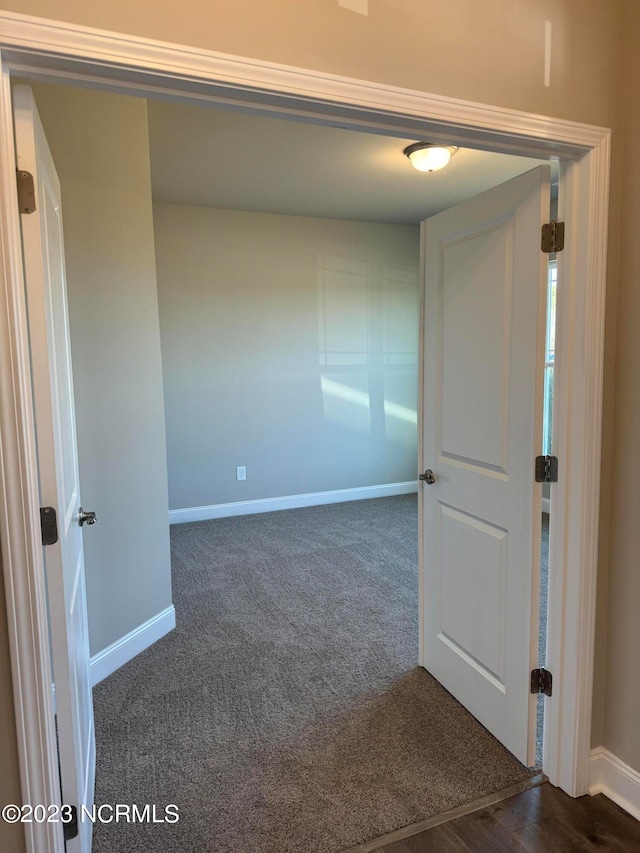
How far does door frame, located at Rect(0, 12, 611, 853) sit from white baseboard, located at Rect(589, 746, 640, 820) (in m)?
0.05

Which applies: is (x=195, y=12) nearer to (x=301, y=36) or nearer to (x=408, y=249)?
(x=301, y=36)

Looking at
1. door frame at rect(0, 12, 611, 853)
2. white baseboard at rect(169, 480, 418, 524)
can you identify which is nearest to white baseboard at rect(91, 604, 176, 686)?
door frame at rect(0, 12, 611, 853)

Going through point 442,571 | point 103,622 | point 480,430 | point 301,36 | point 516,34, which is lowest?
point 103,622

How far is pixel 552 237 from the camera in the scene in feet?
5.51

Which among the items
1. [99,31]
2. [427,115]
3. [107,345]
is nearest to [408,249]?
[107,345]

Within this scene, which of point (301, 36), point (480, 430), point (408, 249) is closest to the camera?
point (301, 36)

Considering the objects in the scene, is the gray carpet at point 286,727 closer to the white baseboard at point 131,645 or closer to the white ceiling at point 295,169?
the white baseboard at point 131,645

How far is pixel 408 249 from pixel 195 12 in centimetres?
449

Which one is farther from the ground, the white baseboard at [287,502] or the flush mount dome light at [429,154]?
the flush mount dome light at [429,154]

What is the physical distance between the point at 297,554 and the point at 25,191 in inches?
127

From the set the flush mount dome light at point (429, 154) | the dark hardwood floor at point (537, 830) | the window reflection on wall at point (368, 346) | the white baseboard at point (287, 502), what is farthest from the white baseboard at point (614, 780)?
the window reflection on wall at point (368, 346)

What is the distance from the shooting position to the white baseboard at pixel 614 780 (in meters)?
1.68

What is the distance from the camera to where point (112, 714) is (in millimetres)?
2193

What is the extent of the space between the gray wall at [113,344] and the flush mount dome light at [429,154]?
155cm
